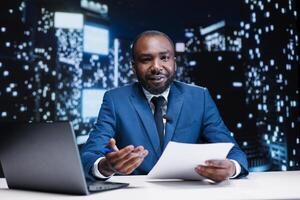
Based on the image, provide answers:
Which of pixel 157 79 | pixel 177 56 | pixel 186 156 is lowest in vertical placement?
pixel 186 156

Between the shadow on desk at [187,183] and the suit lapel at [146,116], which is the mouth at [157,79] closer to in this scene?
the suit lapel at [146,116]

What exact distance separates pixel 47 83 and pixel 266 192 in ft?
9.39

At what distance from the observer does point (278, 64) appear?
12.8 feet

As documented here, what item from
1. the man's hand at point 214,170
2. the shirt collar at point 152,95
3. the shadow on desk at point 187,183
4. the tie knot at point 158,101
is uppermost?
the shirt collar at point 152,95

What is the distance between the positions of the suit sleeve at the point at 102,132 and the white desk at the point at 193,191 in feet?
1.00

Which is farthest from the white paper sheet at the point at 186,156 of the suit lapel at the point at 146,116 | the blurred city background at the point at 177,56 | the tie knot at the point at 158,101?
the blurred city background at the point at 177,56

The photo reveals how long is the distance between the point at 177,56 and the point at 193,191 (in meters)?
2.80

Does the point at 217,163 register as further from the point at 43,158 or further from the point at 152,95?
the point at 152,95

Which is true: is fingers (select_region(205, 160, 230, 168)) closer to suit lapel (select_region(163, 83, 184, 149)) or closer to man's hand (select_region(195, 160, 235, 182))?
man's hand (select_region(195, 160, 235, 182))

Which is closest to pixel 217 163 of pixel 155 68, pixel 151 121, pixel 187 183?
pixel 187 183

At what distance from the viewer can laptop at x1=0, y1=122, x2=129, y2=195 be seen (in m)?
0.98

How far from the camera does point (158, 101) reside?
183cm

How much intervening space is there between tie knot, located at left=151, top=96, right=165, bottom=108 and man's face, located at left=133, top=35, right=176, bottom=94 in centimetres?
3

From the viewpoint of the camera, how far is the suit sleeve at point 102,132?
5.26 ft
